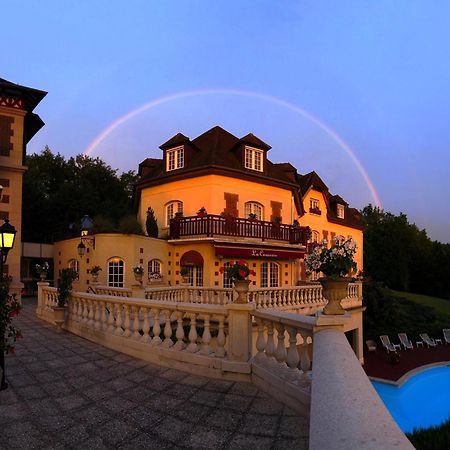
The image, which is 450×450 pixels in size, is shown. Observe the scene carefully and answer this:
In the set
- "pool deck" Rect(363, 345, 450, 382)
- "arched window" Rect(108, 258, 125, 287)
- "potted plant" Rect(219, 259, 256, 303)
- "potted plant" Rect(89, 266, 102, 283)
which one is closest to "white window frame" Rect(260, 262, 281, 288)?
"pool deck" Rect(363, 345, 450, 382)

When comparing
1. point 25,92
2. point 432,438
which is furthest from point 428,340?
point 25,92

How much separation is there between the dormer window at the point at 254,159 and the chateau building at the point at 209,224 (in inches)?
1.0

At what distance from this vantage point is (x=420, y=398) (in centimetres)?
1544

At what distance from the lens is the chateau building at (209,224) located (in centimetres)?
1877

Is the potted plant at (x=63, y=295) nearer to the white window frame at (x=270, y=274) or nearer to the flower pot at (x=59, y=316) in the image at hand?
the flower pot at (x=59, y=316)

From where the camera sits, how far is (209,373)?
570 centimetres

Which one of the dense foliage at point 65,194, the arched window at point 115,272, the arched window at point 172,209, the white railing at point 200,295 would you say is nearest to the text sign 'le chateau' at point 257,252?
the white railing at point 200,295

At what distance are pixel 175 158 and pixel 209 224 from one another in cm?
613

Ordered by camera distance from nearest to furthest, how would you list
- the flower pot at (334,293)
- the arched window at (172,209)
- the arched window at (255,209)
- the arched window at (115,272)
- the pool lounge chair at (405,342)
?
1. the flower pot at (334,293)
2. the arched window at (115,272)
3. the arched window at (172,209)
4. the arched window at (255,209)
5. the pool lounge chair at (405,342)

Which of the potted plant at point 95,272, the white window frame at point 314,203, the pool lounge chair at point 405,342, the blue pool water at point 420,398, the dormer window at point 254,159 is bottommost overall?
the blue pool water at point 420,398

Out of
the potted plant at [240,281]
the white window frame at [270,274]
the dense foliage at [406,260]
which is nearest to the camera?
the potted plant at [240,281]

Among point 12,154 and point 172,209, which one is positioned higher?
point 12,154

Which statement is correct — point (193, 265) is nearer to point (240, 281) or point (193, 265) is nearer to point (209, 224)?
point (209, 224)

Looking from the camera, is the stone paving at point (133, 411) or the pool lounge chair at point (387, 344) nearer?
the stone paving at point (133, 411)
